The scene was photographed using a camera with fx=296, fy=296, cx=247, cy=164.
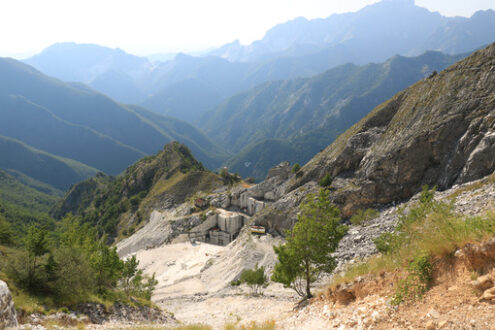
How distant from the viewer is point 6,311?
13391mm

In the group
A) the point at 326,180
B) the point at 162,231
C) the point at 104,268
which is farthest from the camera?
the point at 162,231

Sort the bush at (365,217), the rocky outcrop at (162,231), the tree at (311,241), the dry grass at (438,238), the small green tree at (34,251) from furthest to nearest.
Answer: the rocky outcrop at (162,231)
the bush at (365,217)
the small green tree at (34,251)
the tree at (311,241)
the dry grass at (438,238)

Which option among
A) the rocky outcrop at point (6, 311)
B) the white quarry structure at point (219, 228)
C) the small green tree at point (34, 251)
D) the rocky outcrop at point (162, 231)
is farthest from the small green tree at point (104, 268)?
the rocky outcrop at point (162, 231)

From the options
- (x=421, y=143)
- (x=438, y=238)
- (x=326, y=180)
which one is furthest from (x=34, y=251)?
(x=421, y=143)

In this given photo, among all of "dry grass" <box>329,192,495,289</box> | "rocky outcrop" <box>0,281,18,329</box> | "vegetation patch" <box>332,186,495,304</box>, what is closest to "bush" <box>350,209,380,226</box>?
"dry grass" <box>329,192,495,289</box>

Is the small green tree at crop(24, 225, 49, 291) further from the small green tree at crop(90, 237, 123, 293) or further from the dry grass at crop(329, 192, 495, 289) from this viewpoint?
the dry grass at crop(329, 192, 495, 289)

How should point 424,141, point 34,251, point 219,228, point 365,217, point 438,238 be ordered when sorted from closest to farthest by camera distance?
point 438,238, point 34,251, point 365,217, point 424,141, point 219,228

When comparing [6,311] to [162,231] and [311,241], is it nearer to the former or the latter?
[311,241]

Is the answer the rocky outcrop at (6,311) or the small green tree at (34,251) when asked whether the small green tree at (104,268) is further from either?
the rocky outcrop at (6,311)

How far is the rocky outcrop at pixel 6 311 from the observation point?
13.0m

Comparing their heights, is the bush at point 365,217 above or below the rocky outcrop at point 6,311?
below

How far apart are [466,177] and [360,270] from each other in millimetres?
33610

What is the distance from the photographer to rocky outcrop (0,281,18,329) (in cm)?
1300

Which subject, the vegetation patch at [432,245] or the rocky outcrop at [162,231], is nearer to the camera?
the vegetation patch at [432,245]
